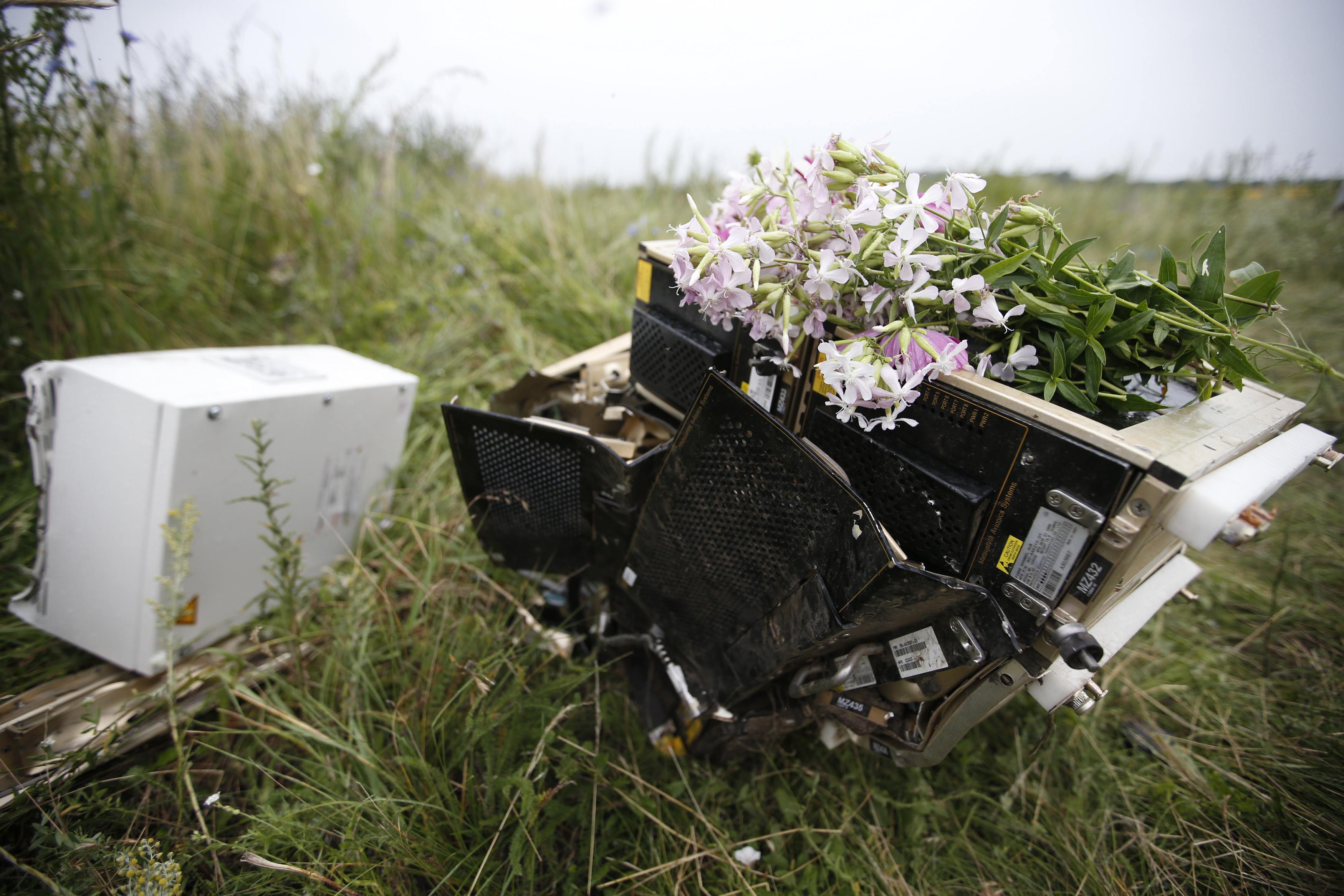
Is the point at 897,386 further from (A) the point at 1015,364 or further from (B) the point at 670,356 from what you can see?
(B) the point at 670,356

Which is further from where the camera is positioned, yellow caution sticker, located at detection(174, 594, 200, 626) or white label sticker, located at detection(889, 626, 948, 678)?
yellow caution sticker, located at detection(174, 594, 200, 626)

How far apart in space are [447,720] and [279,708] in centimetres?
47

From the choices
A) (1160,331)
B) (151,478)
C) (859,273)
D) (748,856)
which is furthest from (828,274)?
(151,478)

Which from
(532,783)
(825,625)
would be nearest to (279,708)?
(532,783)

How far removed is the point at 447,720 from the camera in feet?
4.48

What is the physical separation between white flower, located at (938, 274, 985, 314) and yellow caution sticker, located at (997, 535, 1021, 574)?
1.27ft

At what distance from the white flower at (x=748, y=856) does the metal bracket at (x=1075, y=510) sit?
1.12 meters

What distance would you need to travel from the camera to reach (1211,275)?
975 millimetres

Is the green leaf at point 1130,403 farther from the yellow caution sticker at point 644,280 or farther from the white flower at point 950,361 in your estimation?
the yellow caution sticker at point 644,280

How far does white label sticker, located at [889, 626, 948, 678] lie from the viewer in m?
0.99

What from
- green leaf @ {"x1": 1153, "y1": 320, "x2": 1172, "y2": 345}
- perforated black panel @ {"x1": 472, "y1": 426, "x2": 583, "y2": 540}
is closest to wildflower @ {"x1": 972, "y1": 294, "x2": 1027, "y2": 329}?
green leaf @ {"x1": 1153, "y1": 320, "x2": 1172, "y2": 345}

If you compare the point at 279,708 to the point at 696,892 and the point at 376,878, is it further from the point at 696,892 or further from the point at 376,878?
the point at 696,892

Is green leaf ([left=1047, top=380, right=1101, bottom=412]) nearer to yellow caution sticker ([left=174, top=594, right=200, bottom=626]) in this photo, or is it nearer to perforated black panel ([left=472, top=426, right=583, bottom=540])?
perforated black panel ([left=472, top=426, right=583, bottom=540])

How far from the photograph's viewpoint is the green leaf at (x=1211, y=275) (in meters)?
0.96
